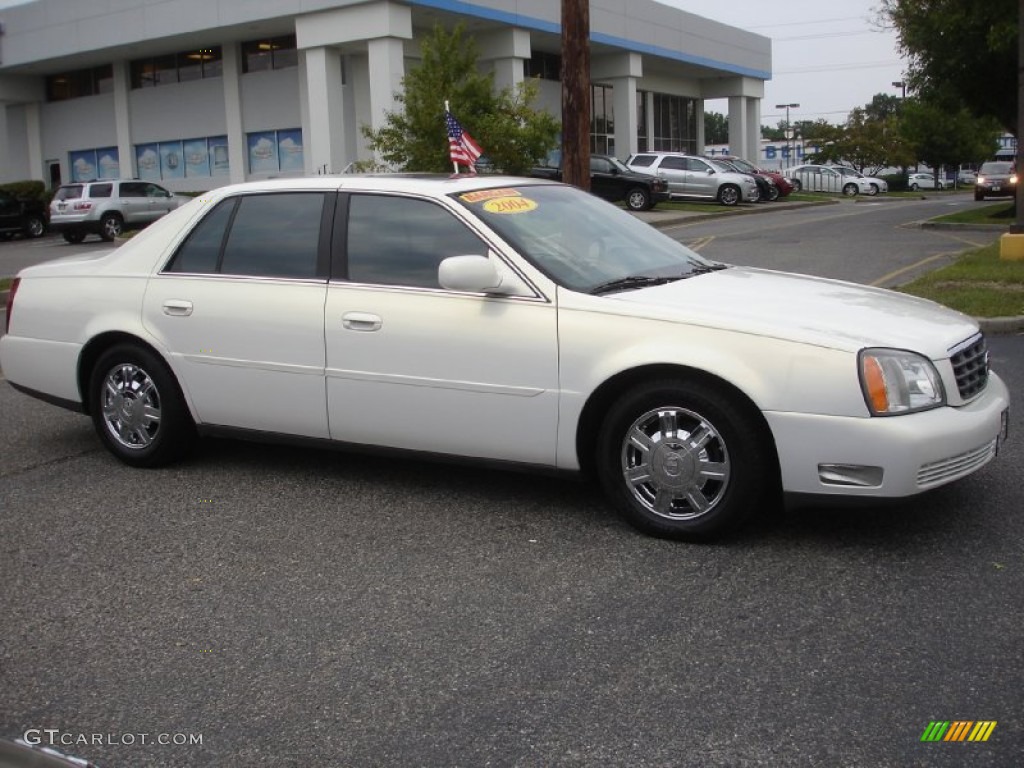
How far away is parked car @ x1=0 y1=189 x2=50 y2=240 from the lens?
33.2 m

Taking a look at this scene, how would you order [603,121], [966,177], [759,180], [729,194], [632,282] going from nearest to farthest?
1. [632,282]
2. [729,194]
3. [759,180]
4. [603,121]
5. [966,177]

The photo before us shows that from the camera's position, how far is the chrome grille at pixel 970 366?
4.64m

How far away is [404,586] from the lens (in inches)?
173

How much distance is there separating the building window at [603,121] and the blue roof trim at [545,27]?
2.88m

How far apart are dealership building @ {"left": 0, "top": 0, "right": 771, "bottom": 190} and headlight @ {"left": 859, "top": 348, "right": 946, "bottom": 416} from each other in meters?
28.5

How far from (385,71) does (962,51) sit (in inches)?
608

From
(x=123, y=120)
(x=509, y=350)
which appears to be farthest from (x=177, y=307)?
(x=123, y=120)

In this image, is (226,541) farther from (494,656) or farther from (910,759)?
(910,759)

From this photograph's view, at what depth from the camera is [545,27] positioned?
37438mm

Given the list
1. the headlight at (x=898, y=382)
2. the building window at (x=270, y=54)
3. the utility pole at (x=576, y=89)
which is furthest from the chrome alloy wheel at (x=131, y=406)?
the building window at (x=270, y=54)

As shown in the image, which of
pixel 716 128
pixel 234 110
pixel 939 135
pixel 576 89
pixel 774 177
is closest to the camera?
pixel 576 89

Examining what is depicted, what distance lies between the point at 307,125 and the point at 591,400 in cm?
3358

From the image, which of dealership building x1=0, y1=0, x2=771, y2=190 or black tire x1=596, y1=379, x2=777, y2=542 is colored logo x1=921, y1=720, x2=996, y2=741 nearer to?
black tire x1=596, y1=379, x2=777, y2=542

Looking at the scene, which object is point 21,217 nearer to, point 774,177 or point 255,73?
point 255,73
